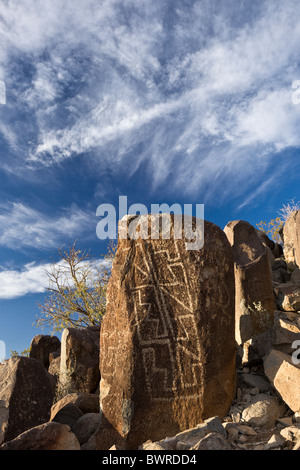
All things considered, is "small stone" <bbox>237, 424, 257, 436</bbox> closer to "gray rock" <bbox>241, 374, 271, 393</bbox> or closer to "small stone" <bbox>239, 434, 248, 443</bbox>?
"small stone" <bbox>239, 434, 248, 443</bbox>

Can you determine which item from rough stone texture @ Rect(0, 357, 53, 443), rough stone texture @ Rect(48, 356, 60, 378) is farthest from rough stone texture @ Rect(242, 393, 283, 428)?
rough stone texture @ Rect(48, 356, 60, 378)

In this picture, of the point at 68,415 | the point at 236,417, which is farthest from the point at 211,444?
the point at 68,415

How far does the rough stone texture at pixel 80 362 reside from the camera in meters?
8.02

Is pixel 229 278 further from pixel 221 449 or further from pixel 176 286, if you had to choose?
pixel 221 449

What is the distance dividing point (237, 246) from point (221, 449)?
5.26 meters

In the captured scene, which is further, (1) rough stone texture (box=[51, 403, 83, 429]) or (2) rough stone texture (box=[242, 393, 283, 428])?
(1) rough stone texture (box=[51, 403, 83, 429])

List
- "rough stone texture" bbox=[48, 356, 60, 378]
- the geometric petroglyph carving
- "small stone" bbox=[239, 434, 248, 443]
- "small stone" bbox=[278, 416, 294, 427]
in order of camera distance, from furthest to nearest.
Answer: "rough stone texture" bbox=[48, 356, 60, 378] → the geometric petroglyph carving → "small stone" bbox=[278, 416, 294, 427] → "small stone" bbox=[239, 434, 248, 443]

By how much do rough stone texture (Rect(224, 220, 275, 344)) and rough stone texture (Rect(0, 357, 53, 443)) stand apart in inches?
135

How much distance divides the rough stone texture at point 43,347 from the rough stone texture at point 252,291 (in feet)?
17.0

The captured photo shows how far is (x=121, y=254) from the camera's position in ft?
21.2

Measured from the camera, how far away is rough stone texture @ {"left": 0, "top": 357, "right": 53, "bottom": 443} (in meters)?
5.72

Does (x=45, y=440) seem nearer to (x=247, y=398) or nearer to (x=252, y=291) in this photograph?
(x=247, y=398)

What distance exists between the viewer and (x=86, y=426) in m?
6.12

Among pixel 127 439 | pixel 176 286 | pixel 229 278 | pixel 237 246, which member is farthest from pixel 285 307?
pixel 127 439
